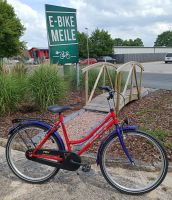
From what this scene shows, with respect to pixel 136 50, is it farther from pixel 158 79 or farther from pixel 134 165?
pixel 134 165

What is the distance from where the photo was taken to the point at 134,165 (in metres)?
3.49

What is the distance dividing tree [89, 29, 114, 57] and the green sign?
41208 mm

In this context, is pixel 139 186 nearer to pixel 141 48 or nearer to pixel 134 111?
pixel 134 111

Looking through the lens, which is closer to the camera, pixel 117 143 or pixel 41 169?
pixel 117 143

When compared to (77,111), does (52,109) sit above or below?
above

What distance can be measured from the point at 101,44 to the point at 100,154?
48760 mm

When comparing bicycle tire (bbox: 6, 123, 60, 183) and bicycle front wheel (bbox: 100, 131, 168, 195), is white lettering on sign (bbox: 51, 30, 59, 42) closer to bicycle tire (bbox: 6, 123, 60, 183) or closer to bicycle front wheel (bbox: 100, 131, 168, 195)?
bicycle tire (bbox: 6, 123, 60, 183)

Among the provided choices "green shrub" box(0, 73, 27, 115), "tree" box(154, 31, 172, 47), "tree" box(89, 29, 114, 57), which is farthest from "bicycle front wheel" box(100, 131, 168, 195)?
"tree" box(154, 31, 172, 47)

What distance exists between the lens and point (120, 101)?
6887mm

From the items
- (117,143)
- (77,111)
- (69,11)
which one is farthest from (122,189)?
(69,11)

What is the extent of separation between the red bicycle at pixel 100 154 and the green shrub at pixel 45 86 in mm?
2992

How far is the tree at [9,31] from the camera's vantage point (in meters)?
27.6

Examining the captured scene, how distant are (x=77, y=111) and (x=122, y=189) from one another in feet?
12.4

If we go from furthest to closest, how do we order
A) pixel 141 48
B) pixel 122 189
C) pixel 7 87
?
pixel 141 48 → pixel 7 87 → pixel 122 189
